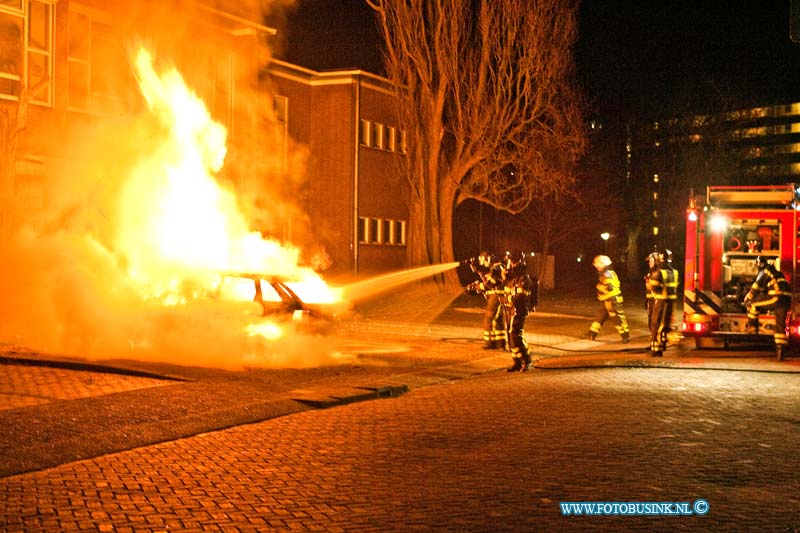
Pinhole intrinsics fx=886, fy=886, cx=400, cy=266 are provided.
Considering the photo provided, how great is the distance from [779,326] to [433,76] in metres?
15.1

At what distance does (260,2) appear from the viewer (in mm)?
25578

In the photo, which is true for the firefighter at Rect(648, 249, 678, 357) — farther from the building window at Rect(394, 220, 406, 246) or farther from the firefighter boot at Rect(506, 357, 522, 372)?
the building window at Rect(394, 220, 406, 246)

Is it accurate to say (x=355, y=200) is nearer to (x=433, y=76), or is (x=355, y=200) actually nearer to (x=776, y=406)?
(x=433, y=76)

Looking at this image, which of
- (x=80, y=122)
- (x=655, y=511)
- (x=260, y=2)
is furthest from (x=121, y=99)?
(x=655, y=511)

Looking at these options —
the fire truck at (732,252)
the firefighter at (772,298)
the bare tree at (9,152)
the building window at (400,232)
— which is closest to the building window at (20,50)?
the bare tree at (9,152)

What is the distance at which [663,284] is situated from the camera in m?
15.9

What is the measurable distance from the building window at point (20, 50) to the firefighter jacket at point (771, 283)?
1500 centimetres

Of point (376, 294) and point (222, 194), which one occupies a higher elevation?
point (222, 194)

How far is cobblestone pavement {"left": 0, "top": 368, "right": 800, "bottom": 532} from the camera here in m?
6.07

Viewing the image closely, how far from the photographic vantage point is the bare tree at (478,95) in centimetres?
2681

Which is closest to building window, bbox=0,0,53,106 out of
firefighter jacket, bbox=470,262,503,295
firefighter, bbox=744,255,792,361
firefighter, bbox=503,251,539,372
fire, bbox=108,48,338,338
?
fire, bbox=108,48,338,338

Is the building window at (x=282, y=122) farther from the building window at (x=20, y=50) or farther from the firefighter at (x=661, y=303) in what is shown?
the firefighter at (x=661, y=303)

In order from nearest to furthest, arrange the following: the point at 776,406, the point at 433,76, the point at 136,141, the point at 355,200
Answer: the point at 776,406
the point at 136,141
the point at 433,76
the point at 355,200

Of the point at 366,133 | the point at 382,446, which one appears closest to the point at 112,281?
the point at 382,446
